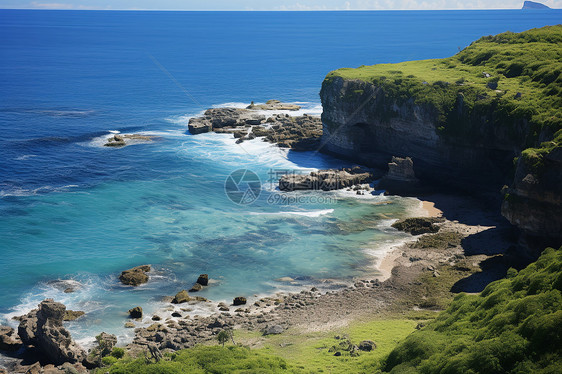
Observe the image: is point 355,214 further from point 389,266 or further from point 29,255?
point 29,255

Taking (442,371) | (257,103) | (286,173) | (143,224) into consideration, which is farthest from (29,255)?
(257,103)

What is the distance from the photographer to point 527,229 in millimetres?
47094

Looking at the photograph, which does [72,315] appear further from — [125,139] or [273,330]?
[125,139]

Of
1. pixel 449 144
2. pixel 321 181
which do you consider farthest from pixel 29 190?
pixel 449 144

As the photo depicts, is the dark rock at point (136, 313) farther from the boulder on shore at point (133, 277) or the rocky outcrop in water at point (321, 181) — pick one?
the rocky outcrop in water at point (321, 181)

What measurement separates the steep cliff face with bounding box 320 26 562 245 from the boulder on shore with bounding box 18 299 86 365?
3640 cm

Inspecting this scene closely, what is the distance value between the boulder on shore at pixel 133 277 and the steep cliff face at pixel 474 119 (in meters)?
32.0

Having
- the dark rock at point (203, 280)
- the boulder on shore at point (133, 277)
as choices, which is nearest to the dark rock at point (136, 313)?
the boulder on shore at point (133, 277)

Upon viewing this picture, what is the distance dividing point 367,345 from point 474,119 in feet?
130

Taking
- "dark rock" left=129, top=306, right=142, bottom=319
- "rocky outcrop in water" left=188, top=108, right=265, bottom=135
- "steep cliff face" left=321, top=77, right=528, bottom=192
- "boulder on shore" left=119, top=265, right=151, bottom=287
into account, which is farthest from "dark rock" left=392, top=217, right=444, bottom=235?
"rocky outcrop in water" left=188, top=108, right=265, bottom=135

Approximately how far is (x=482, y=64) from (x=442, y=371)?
64.4m

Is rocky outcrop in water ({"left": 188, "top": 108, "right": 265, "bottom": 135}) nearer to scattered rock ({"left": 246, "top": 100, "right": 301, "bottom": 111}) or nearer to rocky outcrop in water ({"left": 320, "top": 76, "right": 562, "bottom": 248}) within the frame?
scattered rock ({"left": 246, "top": 100, "right": 301, "bottom": 111})

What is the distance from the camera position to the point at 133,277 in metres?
48.0

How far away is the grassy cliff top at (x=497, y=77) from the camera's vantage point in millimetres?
60438
